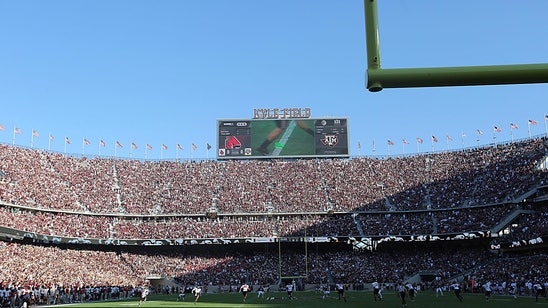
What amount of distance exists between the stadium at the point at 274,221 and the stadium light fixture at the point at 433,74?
43030mm

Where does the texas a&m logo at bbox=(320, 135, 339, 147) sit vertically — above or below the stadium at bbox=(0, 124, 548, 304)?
above

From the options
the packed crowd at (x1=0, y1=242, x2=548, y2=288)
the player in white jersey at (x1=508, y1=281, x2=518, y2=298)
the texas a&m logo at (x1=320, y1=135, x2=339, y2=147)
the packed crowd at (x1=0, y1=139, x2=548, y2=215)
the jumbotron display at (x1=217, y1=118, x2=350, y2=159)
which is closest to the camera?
the player in white jersey at (x1=508, y1=281, x2=518, y2=298)

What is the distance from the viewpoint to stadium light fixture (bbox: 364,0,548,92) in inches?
151

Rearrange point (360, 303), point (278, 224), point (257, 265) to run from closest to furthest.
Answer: point (360, 303), point (257, 265), point (278, 224)

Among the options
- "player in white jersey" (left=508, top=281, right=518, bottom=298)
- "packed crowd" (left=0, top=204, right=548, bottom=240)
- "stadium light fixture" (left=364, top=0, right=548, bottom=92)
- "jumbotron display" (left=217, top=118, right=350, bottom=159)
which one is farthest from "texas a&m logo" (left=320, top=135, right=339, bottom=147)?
"stadium light fixture" (left=364, top=0, right=548, bottom=92)

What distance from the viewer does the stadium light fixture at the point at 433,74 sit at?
383cm

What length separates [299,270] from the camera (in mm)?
55406

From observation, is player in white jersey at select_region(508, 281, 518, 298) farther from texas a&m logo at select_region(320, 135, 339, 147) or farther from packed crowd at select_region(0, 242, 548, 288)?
texas a&m logo at select_region(320, 135, 339, 147)

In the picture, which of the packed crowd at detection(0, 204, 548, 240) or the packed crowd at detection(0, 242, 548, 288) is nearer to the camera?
the packed crowd at detection(0, 242, 548, 288)

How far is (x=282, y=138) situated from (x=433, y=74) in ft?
216

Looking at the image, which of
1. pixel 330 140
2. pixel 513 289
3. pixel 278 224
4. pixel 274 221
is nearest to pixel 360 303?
pixel 513 289

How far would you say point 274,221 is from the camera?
61719 millimetres

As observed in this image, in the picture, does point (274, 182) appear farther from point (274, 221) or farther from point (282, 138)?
point (274, 221)

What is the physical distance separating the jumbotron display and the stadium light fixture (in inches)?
2546
